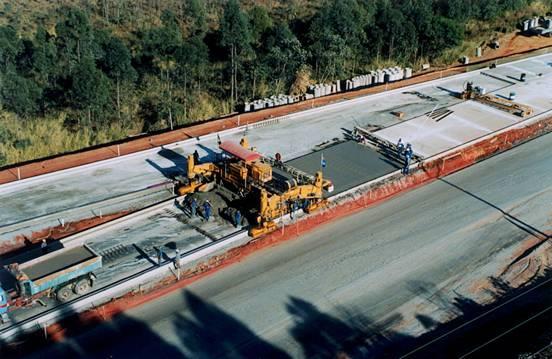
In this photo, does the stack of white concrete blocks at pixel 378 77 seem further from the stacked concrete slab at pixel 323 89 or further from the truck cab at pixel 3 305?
the truck cab at pixel 3 305

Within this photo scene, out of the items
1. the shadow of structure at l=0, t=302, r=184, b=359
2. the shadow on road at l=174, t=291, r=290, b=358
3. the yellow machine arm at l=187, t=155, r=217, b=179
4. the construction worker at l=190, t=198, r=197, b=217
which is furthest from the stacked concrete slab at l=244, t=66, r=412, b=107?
the shadow of structure at l=0, t=302, r=184, b=359

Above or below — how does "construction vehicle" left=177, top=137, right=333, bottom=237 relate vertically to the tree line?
below

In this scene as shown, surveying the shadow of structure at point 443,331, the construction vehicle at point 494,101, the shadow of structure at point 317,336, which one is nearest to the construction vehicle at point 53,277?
the shadow of structure at point 317,336

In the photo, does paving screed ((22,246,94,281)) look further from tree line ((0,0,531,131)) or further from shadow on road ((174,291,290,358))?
tree line ((0,0,531,131))

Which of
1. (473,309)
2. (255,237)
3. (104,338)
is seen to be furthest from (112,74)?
(473,309)

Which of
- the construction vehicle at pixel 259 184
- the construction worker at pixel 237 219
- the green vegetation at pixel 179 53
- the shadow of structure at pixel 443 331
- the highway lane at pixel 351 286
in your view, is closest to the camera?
the shadow of structure at pixel 443 331

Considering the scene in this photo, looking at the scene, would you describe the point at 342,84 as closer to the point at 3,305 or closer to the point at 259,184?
the point at 259,184

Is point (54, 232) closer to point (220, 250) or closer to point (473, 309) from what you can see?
point (220, 250)

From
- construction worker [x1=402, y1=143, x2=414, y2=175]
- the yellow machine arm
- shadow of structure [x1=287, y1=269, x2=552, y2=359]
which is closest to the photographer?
shadow of structure [x1=287, y1=269, x2=552, y2=359]
